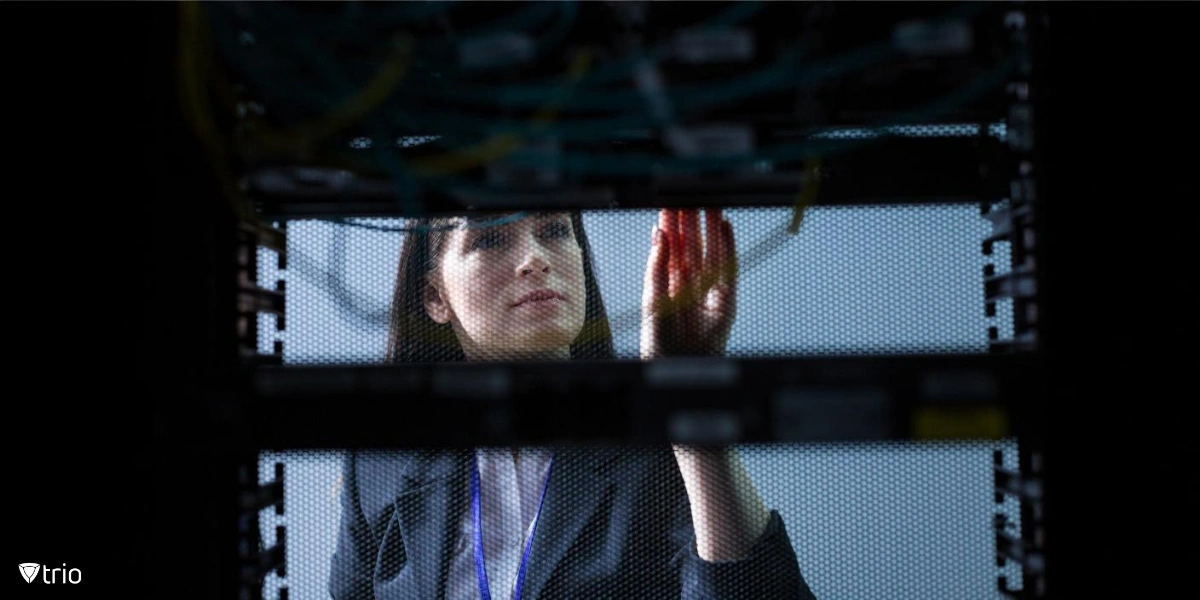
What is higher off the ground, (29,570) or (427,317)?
(427,317)

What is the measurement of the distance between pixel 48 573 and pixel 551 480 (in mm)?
329

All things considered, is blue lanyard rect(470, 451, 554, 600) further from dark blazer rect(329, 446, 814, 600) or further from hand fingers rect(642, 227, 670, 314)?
hand fingers rect(642, 227, 670, 314)

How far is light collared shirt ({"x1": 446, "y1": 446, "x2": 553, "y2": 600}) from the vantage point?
592 millimetres

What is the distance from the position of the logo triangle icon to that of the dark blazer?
178 mm

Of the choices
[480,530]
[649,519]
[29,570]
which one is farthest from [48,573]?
[649,519]

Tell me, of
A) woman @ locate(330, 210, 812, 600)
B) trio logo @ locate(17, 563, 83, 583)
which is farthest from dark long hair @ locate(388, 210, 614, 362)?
trio logo @ locate(17, 563, 83, 583)

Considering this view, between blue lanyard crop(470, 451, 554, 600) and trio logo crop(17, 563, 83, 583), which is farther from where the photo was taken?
blue lanyard crop(470, 451, 554, 600)

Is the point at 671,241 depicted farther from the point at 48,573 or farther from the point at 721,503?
the point at 48,573

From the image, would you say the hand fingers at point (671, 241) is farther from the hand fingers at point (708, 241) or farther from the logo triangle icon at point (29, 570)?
the logo triangle icon at point (29, 570)

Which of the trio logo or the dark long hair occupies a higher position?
the dark long hair

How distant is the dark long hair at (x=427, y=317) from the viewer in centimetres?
55

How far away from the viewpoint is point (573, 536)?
59 centimetres

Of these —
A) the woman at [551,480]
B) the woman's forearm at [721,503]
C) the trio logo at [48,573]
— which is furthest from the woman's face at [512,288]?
the trio logo at [48,573]

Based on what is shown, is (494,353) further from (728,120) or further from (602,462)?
(728,120)
